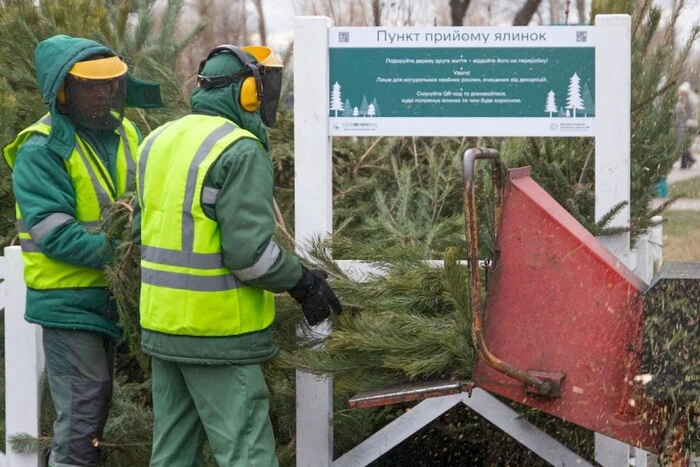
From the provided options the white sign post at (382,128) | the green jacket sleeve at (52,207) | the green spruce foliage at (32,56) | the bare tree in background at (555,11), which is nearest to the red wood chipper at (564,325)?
the white sign post at (382,128)

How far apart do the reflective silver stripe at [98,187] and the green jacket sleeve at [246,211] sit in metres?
0.84

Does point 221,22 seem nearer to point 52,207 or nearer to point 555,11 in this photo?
point 555,11

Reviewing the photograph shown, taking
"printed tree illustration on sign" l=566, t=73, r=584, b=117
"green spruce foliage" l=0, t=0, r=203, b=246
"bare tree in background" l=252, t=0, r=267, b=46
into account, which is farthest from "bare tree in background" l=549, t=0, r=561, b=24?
"printed tree illustration on sign" l=566, t=73, r=584, b=117

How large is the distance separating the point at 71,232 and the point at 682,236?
36.8 feet

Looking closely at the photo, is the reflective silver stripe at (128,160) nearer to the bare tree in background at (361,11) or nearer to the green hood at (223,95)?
the green hood at (223,95)

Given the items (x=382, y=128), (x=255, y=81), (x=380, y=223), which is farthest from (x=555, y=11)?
(x=255, y=81)

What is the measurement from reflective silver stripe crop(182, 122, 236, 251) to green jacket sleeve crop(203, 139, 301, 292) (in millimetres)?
53

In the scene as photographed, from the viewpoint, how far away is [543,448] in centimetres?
438

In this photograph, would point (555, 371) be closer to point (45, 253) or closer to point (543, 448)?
point (543, 448)

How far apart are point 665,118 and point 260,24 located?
11937 millimetres

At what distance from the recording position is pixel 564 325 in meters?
3.44

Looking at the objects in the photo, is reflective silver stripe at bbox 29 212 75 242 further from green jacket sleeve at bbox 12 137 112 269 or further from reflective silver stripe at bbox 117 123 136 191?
reflective silver stripe at bbox 117 123 136 191

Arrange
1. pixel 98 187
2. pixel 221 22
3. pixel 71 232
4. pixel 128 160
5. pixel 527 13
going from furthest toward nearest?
1. pixel 221 22
2. pixel 527 13
3. pixel 128 160
4. pixel 98 187
5. pixel 71 232

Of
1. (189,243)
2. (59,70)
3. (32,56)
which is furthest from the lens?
(32,56)
